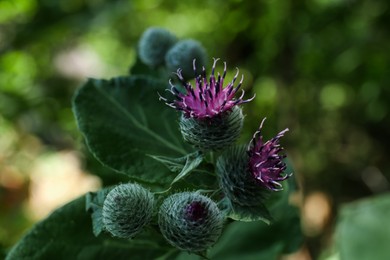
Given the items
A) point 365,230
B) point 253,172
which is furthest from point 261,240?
point 253,172

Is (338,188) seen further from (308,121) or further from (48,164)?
(48,164)

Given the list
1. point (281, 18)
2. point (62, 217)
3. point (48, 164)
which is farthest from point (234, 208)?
point (48, 164)

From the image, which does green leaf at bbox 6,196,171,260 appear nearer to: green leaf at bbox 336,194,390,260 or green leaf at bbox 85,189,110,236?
green leaf at bbox 85,189,110,236

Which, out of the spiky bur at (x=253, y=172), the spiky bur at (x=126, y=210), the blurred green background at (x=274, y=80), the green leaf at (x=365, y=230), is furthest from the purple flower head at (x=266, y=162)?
the blurred green background at (x=274, y=80)

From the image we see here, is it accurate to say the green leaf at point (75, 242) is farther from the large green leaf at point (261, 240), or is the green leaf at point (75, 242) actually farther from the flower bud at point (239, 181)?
the large green leaf at point (261, 240)

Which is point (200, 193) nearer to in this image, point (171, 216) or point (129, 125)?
point (171, 216)

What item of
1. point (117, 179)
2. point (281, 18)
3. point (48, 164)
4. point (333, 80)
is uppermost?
point (117, 179)
